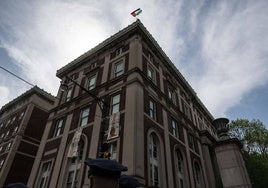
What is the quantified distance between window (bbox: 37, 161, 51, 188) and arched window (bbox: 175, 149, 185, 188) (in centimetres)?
1213

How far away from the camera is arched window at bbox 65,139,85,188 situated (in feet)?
56.0

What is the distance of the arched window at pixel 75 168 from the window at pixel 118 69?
762 centimetres

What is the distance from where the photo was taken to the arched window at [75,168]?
56.0ft

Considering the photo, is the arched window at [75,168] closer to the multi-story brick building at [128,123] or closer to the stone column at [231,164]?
the multi-story brick building at [128,123]

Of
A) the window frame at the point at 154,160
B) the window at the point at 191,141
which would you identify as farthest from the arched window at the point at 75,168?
the window at the point at 191,141

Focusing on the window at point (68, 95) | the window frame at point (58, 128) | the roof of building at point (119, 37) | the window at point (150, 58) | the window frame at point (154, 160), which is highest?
the roof of building at point (119, 37)

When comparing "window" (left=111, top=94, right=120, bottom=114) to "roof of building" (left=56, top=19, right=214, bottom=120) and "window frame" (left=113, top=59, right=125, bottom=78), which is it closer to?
"window frame" (left=113, top=59, right=125, bottom=78)

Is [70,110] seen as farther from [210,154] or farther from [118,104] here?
[210,154]

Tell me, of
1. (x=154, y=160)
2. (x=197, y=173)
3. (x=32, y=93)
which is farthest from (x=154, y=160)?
(x=32, y=93)

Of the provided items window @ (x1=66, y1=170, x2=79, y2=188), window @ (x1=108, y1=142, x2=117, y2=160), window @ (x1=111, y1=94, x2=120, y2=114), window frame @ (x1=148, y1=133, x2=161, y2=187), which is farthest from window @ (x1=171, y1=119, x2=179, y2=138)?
window @ (x1=66, y1=170, x2=79, y2=188)

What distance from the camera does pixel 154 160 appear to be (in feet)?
55.3

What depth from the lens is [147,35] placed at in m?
24.1

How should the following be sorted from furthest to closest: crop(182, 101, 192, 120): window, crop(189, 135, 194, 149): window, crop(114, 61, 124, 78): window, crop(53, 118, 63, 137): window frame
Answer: crop(182, 101, 192, 120): window → crop(189, 135, 194, 149): window → crop(53, 118, 63, 137): window frame → crop(114, 61, 124, 78): window

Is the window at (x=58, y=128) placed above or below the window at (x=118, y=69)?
below
